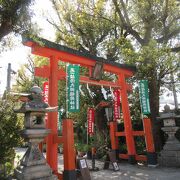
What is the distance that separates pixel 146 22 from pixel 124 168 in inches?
307

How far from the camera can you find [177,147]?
1065 centimetres

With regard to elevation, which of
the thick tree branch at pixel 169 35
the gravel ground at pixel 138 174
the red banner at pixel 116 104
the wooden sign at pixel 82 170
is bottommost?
the gravel ground at pixel 138 174

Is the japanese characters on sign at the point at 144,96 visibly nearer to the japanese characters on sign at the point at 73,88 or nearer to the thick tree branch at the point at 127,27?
the thick tree branch at the point at 127,27

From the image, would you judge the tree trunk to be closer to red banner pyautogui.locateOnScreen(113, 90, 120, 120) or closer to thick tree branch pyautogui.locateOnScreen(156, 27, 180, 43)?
red banner pyautogui.locateOnScreen(113, 90, 120, 120)

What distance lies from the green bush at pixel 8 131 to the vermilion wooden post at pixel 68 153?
1634 millimetres

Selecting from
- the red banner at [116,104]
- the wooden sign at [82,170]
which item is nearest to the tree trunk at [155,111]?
the red banner at [116,104]

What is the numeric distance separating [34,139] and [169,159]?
6.63m

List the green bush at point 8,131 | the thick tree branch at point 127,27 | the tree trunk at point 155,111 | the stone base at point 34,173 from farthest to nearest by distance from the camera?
the thick tree branch at point 127,27, the tree trunk at point 155,111, the green bush at point 8,131, the stone base at point 34,173

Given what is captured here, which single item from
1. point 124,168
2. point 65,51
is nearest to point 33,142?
point 65,51

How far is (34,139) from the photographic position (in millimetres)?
7113

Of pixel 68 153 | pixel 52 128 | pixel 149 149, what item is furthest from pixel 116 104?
pixel 68 153

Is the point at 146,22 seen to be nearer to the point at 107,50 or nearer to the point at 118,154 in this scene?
the point at 107,50

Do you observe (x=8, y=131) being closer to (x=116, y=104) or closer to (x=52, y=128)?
(x=52, y=128)

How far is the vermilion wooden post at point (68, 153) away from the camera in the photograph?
7.85 metres
